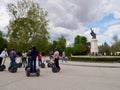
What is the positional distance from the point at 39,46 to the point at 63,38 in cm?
6737

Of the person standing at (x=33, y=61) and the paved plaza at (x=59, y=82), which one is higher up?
the person standing at (x=33, y=61)

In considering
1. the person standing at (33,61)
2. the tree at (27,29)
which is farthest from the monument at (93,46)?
the person standing at (33,61)

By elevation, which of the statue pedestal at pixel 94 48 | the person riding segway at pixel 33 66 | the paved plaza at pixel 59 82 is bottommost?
the paved plaza at pixel 59 82

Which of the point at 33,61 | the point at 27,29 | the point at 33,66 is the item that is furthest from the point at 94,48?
the point at 33,66

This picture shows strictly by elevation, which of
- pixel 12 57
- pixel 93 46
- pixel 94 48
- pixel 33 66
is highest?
pixel 93 46

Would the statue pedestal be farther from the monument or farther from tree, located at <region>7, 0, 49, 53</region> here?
tree, located at <region>7, 0, 49, 53</region>

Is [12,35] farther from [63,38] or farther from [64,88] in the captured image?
[63,38]

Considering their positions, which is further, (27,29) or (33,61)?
(27,29)

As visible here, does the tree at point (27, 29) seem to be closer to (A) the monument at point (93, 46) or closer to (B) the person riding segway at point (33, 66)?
(A) the monument at point (93, 46)

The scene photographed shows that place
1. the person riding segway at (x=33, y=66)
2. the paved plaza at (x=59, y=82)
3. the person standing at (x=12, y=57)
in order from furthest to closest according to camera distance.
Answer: the person standing at (x=12, y=57), the person riding segway at (x=33, y=66), the paved plaza at (x=59, y=82)

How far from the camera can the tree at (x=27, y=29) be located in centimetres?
4303

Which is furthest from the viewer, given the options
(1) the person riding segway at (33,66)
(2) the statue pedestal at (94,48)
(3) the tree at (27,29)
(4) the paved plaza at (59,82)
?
(2) the statue pedestal at (94,48)

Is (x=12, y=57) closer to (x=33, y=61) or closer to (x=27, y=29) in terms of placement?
(x=33, y=61)

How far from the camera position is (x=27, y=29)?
43.5 meters
